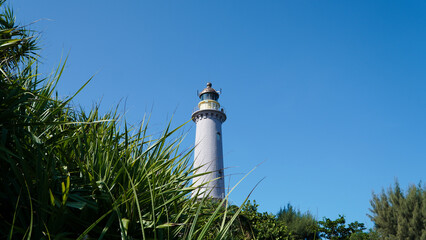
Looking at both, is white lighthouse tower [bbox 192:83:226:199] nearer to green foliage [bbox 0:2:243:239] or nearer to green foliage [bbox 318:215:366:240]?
green foliage [bbox 318:215:366:240]

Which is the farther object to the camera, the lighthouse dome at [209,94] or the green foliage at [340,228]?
the lighthouse dome at [209,94]

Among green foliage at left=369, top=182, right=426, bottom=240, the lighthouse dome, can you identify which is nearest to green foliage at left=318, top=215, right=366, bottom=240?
green foliage at left=369, top=182, right=426, bottom=240

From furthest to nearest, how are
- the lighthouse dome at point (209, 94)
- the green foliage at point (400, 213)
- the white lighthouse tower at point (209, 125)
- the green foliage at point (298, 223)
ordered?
the lighthouse dome at point (209, 94)
the white lighthouse tower at point (209, 125)
the green foliage at point (298, 223)
the green foliage at point (400, 213)

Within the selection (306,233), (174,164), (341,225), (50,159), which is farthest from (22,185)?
(306,233)

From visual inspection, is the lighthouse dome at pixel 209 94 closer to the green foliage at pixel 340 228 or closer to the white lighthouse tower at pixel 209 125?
the white lighthouse tower at pixel 209 125

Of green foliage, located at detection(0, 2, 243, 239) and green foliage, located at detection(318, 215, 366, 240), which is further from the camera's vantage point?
green foliage, located at detection(318, 215, 366, 240)

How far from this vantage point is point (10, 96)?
179 centimetres

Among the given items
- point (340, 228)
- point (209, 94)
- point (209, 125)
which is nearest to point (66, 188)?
point (340, 228)

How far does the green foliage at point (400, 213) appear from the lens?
15062mm

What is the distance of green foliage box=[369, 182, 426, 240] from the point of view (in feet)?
49.4

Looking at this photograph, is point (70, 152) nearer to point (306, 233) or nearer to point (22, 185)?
point (22, 185)

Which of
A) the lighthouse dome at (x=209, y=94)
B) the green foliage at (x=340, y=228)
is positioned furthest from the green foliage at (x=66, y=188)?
the lighthouse dome at (x=209, y=94)

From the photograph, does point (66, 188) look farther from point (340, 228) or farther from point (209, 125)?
point (209, 125)

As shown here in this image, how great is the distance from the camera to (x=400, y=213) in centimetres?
1563
